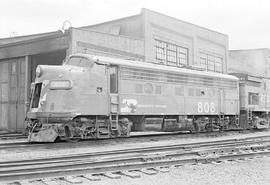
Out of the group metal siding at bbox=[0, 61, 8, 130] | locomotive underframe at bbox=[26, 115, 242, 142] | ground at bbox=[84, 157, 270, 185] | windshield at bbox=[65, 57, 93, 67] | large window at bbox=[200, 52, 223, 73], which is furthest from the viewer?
large window at bbox=[200, 52, 223, 73]

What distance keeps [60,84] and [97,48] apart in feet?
32.1

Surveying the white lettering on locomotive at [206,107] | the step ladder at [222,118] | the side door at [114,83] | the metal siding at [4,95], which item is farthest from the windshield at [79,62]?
the metal siding at [4,95]

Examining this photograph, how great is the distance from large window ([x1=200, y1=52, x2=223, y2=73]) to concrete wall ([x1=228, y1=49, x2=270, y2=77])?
7.00m

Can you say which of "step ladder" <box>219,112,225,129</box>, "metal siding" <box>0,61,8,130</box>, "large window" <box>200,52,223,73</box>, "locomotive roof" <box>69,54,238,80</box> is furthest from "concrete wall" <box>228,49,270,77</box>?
"metal siding" <box>0,61,8,130</box>

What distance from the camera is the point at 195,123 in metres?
18.1

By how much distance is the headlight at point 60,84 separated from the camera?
42.7 ft

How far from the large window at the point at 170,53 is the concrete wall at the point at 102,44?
4.83 meters

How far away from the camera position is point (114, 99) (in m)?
14.1

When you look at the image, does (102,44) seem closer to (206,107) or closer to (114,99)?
(206,107)

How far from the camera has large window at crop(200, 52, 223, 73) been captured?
3741 cm

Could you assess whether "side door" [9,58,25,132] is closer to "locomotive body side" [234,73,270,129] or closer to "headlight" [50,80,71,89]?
"headlight" [50,80,71,89]

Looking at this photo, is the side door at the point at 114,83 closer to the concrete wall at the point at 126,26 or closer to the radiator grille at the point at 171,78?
the radiator grille at the point at 171,78

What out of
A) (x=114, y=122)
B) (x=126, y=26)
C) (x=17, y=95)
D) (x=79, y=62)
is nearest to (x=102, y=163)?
(x=114, y=122)

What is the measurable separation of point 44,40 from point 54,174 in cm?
1607
